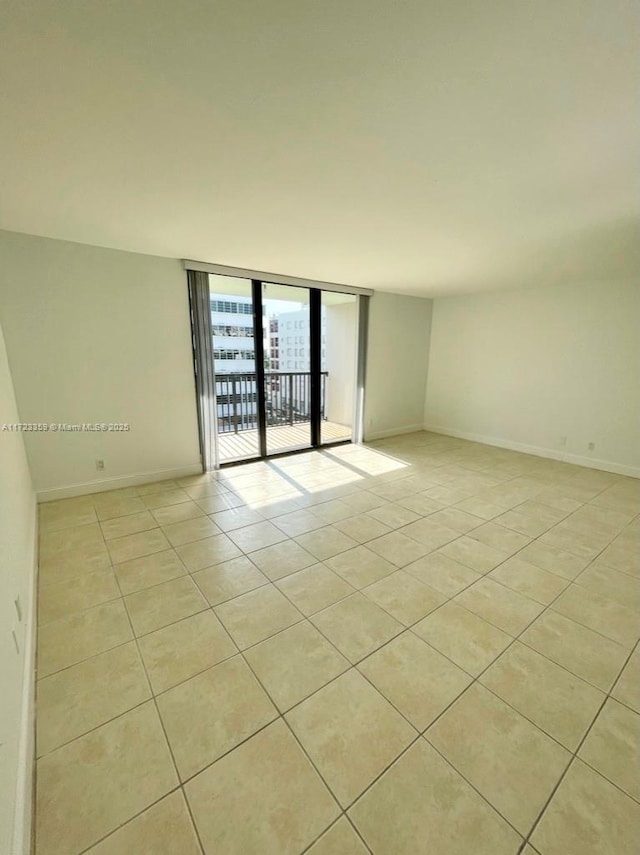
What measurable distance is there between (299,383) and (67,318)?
337cm

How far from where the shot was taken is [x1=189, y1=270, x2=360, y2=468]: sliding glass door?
3.70m

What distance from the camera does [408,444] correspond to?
5227 mm

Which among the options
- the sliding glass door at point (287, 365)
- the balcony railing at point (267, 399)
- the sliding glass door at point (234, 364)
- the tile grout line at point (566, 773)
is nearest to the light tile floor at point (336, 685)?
the tile grout line at point (566, 773)

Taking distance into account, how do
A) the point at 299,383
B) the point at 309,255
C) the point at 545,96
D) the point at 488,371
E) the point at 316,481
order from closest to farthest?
the point at 545,96
the point at 309,255
the point at 316,481
the point at 488,371
the point at 299,383

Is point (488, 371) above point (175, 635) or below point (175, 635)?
above

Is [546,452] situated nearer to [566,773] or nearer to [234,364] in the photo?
[566,773]

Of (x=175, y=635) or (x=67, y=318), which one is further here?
(x=67, y=318)

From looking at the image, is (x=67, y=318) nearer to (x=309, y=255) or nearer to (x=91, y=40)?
(x=309, y=255)

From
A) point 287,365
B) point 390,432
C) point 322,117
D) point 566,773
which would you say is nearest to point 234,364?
point 287,365

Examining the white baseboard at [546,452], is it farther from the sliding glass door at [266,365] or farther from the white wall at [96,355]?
the white wall at [96,355]

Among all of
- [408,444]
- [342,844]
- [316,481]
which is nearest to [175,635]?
[342,844]

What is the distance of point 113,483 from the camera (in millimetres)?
3371

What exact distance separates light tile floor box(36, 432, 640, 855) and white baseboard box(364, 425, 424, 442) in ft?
8.47

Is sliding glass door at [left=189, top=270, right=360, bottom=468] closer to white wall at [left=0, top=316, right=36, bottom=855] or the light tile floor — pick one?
the light tile floor
